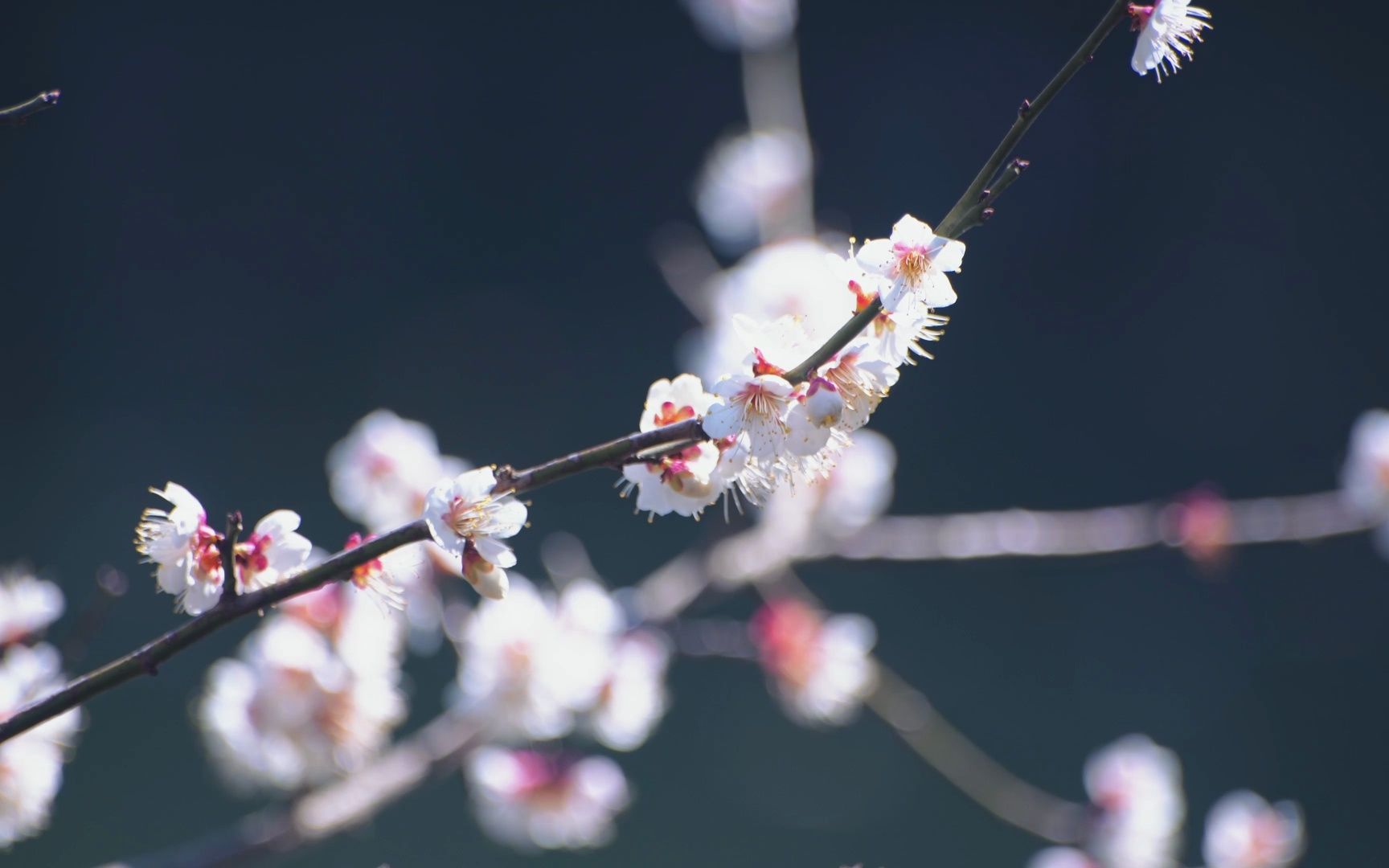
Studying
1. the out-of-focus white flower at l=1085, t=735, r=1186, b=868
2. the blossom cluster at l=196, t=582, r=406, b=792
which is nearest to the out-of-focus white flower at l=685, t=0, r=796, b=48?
the blossom cluster at l=196, t=582, r=406, b=792

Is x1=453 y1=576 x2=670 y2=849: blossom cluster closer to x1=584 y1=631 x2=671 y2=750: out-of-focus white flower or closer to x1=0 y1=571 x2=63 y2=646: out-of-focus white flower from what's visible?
x1=584 y1=631 x2=671 y2=750: out-of-focus white flower

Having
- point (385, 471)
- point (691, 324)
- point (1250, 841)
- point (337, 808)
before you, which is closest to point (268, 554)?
point (337, 808)

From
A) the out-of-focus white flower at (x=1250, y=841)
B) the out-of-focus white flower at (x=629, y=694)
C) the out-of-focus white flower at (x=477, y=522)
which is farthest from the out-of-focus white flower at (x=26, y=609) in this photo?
the out-of-focus white flower at (x=1250, y=841)

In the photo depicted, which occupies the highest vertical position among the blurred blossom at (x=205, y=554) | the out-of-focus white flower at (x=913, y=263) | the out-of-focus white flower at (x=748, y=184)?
the out-of-focus white flower at (x=748, y=184)

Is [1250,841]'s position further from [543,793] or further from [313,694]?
[313,694]

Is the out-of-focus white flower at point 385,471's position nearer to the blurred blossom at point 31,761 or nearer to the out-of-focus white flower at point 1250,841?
the blurred blossom at point 31,761
